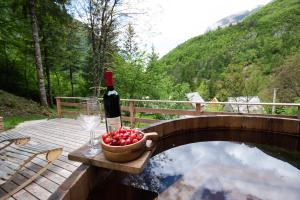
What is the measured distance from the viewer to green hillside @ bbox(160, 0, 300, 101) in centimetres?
1841

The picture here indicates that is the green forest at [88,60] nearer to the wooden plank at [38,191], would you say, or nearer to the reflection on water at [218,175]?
the wooden plank at [38,191]

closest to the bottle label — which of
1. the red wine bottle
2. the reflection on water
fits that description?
the red wine bottle

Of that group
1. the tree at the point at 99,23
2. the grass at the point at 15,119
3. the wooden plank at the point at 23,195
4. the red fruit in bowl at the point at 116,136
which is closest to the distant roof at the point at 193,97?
the tree at the point at 99,23

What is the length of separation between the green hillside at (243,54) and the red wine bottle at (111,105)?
14682mm

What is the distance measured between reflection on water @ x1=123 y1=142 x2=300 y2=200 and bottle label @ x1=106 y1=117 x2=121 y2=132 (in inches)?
8.8

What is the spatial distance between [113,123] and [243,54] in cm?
2700

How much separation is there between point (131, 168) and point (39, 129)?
4.40 metres

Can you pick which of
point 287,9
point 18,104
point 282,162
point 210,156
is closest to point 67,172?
point 210,156

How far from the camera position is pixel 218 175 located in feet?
2.93

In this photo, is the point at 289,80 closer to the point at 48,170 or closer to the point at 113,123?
the point at 48,170

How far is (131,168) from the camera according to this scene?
65 centimetres

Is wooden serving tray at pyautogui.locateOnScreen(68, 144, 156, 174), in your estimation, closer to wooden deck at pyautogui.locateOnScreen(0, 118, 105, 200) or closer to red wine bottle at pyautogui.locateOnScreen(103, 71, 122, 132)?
red wine bottle at pyautogui.locateOnScreen(103, 71, 122, 132)

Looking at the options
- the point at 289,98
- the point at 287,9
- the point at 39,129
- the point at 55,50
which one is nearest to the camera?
the point at 39,129

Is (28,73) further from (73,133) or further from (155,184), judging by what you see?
(155,184)
